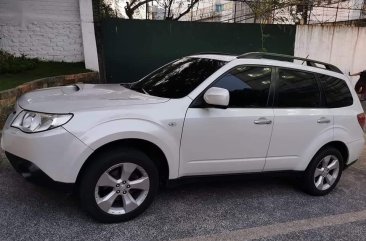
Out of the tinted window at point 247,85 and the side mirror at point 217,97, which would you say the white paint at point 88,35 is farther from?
the side mirror at point 217,97

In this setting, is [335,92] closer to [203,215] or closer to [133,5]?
[203,215]

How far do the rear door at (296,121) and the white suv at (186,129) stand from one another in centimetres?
1

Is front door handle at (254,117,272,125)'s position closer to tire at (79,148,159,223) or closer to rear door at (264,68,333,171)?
rear door at (264,68,333,171)

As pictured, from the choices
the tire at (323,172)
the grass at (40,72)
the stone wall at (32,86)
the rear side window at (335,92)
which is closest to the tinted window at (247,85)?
the rear side window at (335,92)

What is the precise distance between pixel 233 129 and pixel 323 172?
154 cm

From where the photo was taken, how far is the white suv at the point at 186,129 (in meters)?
3.26

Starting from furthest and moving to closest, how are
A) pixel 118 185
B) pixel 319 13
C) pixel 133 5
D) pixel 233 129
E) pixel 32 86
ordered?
pixel 319 13 → pixel 133 5 → pixel 32 86 → pixel 233 129 → pixel 118 185

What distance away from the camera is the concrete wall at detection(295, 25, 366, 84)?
1043cm

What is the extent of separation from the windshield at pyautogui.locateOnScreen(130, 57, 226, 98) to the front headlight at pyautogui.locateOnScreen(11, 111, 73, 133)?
1091 mm

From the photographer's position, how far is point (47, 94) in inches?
153

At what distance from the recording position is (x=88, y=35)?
838 centimetres

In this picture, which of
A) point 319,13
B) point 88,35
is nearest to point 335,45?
point 319,13

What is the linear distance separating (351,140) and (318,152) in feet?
1.79

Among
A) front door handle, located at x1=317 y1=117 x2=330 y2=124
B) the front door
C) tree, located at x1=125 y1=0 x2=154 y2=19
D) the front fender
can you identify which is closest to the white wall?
tree, located at x1=125 y1=0 x2=154 y2=19
